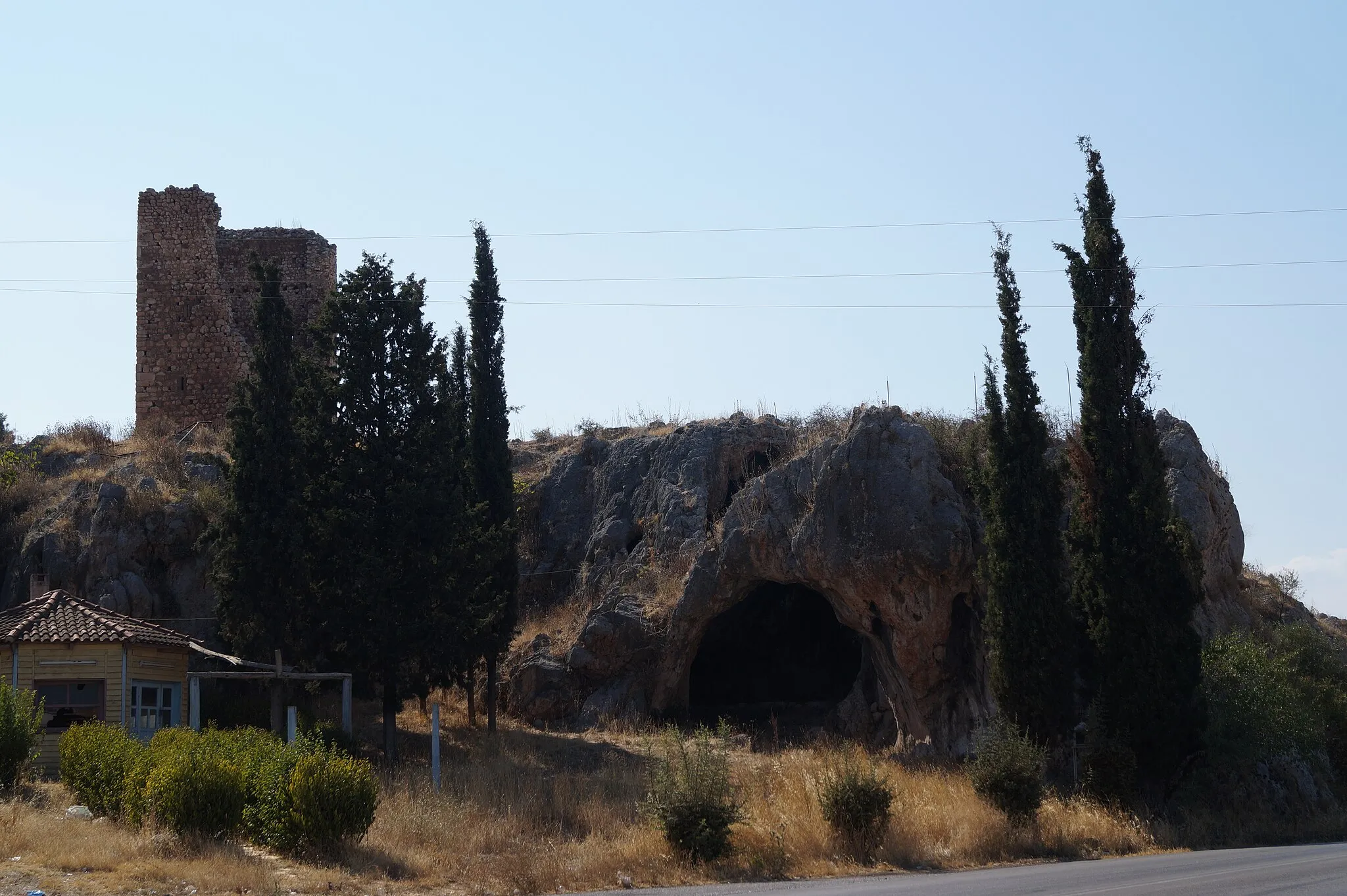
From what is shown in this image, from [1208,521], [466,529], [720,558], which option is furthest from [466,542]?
[1208,521]

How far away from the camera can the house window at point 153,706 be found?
25453 mm

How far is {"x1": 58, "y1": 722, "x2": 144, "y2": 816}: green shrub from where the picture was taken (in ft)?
58.4

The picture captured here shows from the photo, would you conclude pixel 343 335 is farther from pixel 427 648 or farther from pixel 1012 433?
pixel 1012 433

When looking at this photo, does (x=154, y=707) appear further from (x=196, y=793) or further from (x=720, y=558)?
(x=720, y=558)

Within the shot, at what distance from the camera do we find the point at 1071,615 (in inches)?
965

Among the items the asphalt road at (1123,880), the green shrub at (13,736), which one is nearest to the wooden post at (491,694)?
the green shrub at (13,736)

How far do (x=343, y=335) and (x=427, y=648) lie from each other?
7546mm

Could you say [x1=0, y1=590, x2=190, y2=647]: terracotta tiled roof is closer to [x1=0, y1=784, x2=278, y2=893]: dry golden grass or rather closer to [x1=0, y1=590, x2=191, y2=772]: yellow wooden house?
[x1=0, y1=590, x2=191, y2=772]: yellow wooden house

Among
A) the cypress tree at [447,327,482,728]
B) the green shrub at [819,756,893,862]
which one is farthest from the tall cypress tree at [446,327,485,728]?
the green shrub at [819,756,893,862]

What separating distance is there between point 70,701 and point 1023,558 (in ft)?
62.4

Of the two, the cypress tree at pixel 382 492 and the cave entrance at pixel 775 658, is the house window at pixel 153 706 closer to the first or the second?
the cypress tree at pixel 382 492

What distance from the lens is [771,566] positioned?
3095cm

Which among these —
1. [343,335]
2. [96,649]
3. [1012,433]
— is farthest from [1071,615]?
[96,649]

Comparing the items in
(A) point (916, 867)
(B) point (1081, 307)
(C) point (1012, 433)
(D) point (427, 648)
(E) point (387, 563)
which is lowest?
(A) point (916, 867)
